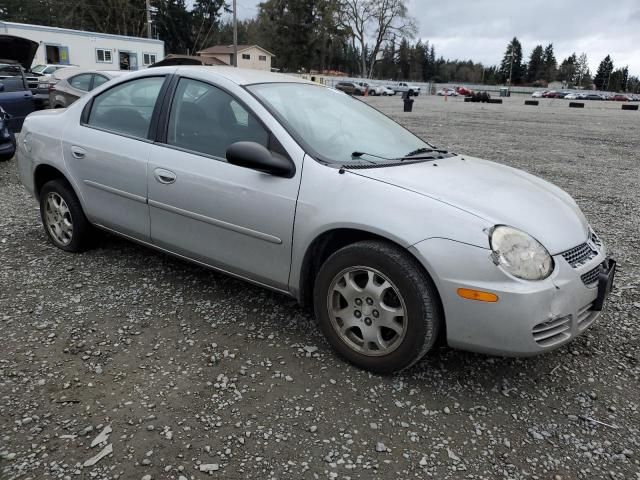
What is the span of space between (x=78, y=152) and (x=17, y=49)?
8994mm

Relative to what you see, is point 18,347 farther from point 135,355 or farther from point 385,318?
point 385,318

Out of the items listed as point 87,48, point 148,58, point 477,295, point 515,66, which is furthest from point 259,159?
point 515,66

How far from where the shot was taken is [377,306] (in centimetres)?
268

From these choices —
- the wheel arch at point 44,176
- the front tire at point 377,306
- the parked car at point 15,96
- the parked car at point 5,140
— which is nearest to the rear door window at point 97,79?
the parked car at point 15,96

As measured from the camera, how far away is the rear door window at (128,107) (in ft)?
12.0

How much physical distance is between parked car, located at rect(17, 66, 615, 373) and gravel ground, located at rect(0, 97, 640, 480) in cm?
33

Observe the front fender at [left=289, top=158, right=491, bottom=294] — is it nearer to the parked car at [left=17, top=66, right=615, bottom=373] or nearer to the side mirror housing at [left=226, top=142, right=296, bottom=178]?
the parked car at [left=17, top=66, right=615, bottom=373]

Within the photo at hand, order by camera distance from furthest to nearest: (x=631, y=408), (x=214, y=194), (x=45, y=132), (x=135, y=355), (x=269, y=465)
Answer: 1. (x=45, y=132)
2. (x=214, y=194)
3. (x=135, y=355)
4. (x=631, y=408)
5. (x=269, y=465)

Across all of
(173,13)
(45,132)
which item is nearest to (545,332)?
(45,132)

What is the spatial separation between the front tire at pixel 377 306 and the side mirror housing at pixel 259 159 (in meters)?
0.57

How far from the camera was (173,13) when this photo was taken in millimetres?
64312

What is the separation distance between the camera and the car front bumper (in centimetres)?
238

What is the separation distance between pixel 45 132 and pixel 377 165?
9.55 ft

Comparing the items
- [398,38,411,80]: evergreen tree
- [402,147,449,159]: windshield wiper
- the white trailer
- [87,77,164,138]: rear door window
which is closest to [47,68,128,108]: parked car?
[87,77,164,138]: rear door window
